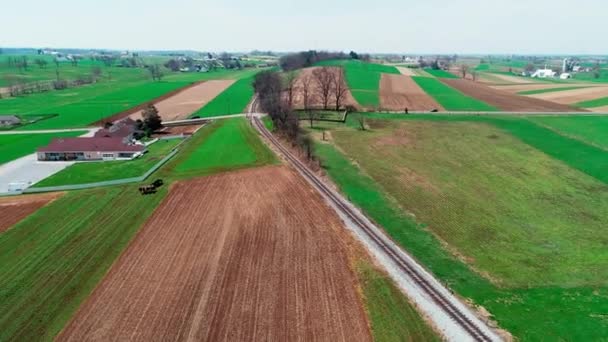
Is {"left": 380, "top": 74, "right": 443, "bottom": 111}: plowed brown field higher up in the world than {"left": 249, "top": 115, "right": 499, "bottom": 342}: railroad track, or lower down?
higher up

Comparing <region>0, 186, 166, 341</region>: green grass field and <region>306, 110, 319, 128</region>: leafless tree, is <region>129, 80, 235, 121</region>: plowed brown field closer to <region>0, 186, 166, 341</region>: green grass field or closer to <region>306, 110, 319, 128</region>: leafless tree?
<region>306, 110, 319, 128</region>: leafless tree

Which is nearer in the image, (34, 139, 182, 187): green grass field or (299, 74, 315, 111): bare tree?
(34, 139, 182, 187): green grass field

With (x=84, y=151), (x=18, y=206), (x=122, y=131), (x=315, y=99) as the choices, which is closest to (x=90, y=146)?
(x=84, y=151)

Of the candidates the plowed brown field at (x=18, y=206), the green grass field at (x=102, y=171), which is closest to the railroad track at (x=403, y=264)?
the green grass field at (x=102, y=171)

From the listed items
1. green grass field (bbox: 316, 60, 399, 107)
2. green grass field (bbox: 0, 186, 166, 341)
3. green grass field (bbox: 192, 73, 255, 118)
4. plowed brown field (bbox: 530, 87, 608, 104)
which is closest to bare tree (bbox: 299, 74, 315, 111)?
green grass field (bbox: 316, 60, 399, 107)

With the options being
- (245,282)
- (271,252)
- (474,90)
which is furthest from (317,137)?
(474,90)

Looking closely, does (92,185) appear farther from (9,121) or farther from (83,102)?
(83,102)
